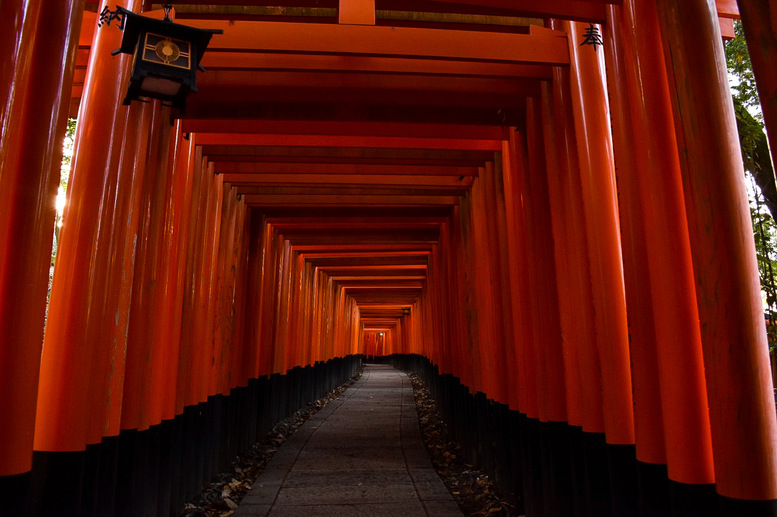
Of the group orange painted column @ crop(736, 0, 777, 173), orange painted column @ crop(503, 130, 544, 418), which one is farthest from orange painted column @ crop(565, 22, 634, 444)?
orange painted column @ crop(736, 0, 777, 173)

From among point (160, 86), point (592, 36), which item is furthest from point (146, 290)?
point (592, 36)

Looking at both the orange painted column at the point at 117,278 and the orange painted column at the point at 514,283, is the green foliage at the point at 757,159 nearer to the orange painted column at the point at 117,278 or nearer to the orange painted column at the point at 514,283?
the orange painted column at the point at 514,283

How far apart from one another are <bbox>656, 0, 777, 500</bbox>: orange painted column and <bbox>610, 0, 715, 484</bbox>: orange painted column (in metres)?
0.25

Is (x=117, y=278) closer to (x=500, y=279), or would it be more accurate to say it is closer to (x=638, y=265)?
(x=638, y=265)

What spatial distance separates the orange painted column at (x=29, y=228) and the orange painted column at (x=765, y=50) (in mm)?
2474

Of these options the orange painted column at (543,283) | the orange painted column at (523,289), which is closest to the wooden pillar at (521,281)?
the orange painted column at (523,289)

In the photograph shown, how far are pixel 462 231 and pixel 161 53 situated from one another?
17.2 ft

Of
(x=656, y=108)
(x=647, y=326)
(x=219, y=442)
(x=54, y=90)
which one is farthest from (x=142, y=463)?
(x=656, y=108)

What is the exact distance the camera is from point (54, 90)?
2.13 m

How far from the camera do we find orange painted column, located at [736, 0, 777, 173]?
142 cm

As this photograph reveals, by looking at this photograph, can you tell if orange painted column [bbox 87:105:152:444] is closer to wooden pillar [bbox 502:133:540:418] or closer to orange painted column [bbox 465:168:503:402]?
wooden pillar [bbox 502:133:540:418]

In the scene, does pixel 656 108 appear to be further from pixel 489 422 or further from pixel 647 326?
pixel 489 422

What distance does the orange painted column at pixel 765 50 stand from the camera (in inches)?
55.9

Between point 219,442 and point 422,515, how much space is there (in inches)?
109
